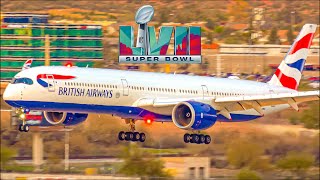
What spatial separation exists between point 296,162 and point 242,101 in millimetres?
33599

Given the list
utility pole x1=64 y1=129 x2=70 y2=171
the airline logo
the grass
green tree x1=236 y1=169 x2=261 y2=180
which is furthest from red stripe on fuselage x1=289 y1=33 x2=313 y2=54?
the grass

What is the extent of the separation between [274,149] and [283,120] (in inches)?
101

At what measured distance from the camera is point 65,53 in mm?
178375

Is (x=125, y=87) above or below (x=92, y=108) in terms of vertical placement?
above

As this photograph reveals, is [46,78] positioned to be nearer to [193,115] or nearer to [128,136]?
[128,136]

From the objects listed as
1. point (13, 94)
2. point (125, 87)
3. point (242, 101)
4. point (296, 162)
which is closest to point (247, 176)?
point (296, 162)

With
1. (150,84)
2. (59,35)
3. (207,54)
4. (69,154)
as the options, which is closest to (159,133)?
(69,154)

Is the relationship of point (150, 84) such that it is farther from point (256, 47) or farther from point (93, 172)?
point (256, 47)

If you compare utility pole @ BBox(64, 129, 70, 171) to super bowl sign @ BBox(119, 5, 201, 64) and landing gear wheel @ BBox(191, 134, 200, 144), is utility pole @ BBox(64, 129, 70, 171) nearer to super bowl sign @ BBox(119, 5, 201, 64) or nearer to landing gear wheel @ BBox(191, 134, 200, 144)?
super bowl sign @ BBox(119, 5, 201, 64)

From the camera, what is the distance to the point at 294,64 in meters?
90.2

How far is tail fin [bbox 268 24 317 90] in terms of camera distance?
292ft

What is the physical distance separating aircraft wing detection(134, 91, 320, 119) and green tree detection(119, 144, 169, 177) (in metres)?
37.8

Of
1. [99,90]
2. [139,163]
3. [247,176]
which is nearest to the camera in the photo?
[99,90]

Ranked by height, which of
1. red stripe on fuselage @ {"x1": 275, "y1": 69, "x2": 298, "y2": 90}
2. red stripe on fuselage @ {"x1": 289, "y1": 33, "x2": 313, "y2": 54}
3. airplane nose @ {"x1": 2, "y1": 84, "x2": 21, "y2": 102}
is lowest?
airplane nose @ {"x1": 2, "y1": 84, "x2": 21, "y2": 102}
